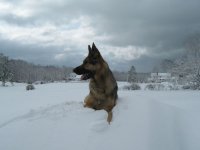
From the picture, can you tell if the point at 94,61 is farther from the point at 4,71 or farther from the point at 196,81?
the point at 4,71

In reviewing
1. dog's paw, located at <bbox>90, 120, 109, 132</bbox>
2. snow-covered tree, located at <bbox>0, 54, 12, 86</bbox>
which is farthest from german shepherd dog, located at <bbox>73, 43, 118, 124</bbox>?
snow-covered tree, located at <bbox>0, 54, 12, 86</bbox>

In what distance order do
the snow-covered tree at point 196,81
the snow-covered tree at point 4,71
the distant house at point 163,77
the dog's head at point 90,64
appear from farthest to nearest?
the snow-covered tree at point 4,71
the distant house at point 163,77
the snow-covered tree at point 196,81
the dog's head at point 90,64

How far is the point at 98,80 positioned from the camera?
21.0ft

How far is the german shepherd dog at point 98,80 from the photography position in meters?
6.15

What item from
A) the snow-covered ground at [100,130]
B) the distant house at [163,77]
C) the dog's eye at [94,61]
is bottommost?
the snow-covered ground at [100,130]

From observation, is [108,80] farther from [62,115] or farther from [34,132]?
[34,132]

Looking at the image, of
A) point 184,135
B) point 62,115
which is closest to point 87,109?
point 62,115

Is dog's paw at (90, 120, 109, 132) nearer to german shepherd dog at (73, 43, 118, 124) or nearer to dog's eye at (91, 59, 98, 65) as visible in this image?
german shepherd dog at (73, 43, 118, 124)

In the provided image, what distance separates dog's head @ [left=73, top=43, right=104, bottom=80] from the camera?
20.0 ft

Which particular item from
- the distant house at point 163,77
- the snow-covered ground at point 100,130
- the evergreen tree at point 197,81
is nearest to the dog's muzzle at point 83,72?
the snow-covered ground at point 100,130

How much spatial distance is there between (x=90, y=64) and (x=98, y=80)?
456 mm

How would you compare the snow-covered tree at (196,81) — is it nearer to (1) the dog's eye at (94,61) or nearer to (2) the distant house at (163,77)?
(2) the distant house at (163,77)

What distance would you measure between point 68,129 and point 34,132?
2.18 ft

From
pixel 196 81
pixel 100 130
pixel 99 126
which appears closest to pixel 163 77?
pixel 196 81
